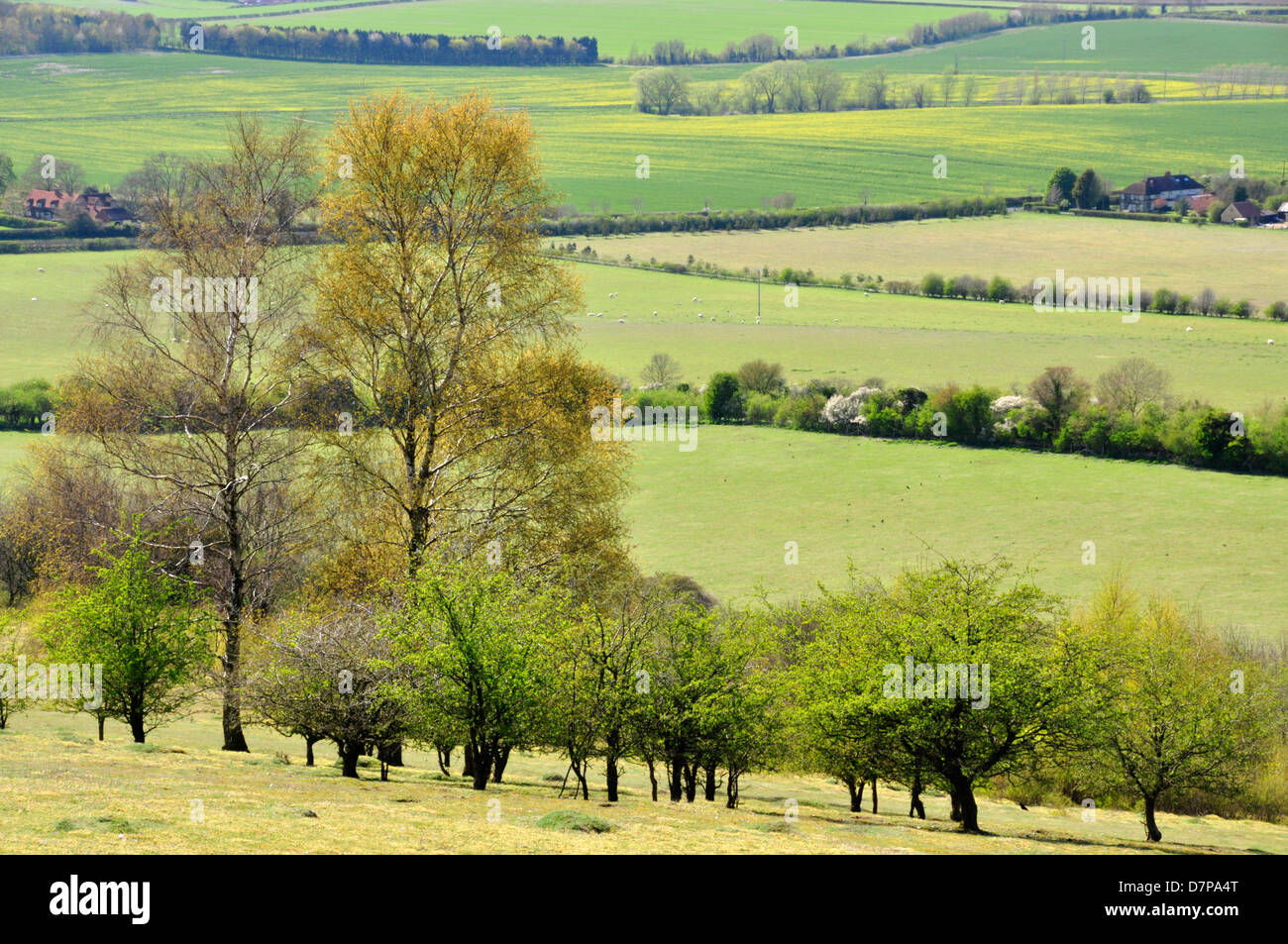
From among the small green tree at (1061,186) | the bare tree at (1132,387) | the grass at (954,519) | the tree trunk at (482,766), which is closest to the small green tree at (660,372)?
the grass at (954,519)

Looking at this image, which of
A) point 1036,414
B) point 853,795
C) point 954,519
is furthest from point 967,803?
point 1036,414

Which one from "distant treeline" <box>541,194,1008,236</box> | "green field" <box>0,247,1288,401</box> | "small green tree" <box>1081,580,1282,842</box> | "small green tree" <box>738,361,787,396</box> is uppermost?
"distant treeline" <box>541,194,1008,236</box>

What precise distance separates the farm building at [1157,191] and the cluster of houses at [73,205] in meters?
129

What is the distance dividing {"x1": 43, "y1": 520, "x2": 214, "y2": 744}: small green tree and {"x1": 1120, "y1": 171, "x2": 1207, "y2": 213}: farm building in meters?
165

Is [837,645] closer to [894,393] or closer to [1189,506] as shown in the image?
[1189,506]

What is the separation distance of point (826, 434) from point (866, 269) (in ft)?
A: 184

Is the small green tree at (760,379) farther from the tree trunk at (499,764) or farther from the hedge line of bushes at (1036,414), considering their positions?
the tree trunk at (499,764)

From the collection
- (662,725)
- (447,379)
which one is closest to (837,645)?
(662,725)

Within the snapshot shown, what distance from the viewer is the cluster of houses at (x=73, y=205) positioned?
130 meters

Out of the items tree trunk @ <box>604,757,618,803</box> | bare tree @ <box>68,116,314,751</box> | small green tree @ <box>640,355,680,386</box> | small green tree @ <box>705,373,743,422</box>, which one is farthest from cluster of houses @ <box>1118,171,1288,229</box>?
bare tree @ <box>68,116,314,751</box>

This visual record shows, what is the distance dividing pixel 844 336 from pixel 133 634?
270 ft

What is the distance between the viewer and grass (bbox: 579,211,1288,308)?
130m

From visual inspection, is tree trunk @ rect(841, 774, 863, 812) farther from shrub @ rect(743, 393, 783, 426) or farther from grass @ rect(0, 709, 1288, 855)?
shrub @ rect(743, 393, 783, 426)

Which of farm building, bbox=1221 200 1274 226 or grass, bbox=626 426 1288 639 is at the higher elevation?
farm building, bbox=1221 200 1274 226
